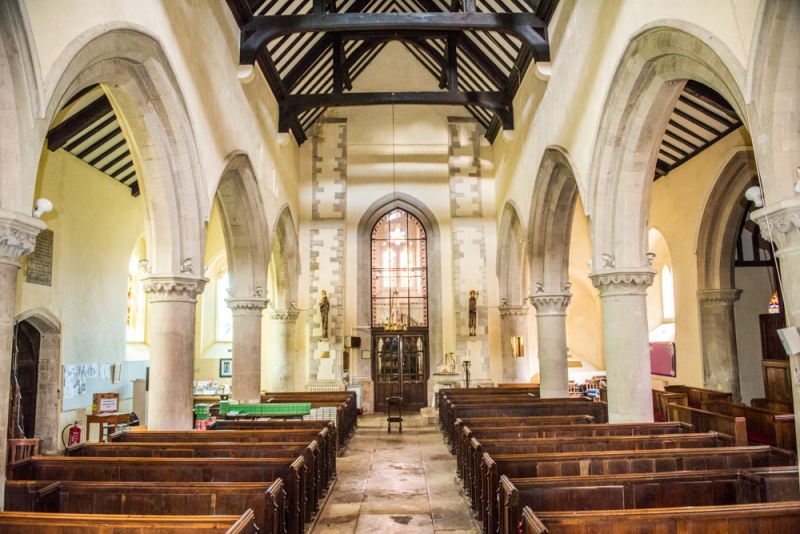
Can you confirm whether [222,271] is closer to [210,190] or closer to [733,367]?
[210,190]

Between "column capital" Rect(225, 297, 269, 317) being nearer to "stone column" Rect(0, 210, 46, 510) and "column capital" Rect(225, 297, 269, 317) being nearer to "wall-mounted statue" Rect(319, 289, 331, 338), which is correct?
"wall-mounted statue" Rect(319, 289, 331, 338)

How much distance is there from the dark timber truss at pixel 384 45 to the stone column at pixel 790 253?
Answer: 6.29 metres

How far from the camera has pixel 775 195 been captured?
4199 mm

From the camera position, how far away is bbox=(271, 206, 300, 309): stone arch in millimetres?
15125

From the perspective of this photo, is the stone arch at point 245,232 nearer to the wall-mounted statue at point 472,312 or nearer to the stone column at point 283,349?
the stone column at point 283,349

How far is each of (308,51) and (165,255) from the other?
6812 millimetres

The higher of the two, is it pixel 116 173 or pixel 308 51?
pixel 308 51

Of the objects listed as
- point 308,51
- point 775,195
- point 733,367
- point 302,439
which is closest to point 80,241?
point 308,51

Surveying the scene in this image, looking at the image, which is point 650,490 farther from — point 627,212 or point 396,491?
point 627,212

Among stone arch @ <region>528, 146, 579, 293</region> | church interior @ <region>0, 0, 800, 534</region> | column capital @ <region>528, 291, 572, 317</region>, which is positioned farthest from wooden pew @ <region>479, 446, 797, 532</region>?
stone arch @ <region>528, 146, 579, 293</region>

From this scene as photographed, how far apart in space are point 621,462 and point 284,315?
443 inches

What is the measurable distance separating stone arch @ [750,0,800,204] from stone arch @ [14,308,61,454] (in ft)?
33.4

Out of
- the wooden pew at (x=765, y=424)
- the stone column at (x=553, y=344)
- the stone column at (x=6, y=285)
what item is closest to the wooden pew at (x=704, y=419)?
the wooden pew at (x=765, y=424)

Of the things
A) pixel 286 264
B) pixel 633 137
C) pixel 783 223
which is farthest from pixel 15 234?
pixel 286 264
